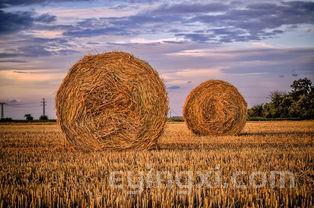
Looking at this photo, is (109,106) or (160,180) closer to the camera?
(160,180)

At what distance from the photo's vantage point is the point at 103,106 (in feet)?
33.0

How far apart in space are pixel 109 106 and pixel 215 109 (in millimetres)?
5846

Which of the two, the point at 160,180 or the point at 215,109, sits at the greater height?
the point at 215,109

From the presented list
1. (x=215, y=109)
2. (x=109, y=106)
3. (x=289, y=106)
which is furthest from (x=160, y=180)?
(x=289, y=106)

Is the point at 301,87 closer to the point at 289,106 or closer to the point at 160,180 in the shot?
the point at 289,106

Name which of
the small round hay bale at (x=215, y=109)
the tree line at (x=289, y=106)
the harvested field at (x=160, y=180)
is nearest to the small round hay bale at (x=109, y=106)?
the harvested field at (x=160, y=180)

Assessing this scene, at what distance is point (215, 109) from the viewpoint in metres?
15.2

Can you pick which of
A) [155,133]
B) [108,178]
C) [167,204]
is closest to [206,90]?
[155,133]

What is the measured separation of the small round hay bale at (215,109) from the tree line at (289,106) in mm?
20434

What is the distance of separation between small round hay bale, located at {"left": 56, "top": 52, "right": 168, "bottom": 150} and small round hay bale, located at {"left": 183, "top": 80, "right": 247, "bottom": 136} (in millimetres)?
4968

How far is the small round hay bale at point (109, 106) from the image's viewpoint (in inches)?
394

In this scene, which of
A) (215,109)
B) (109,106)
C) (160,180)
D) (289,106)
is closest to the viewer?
(160,180)

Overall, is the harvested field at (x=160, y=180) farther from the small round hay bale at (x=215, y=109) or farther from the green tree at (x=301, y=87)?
the green tree at (x=301, y=87)

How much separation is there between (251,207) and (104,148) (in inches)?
234
